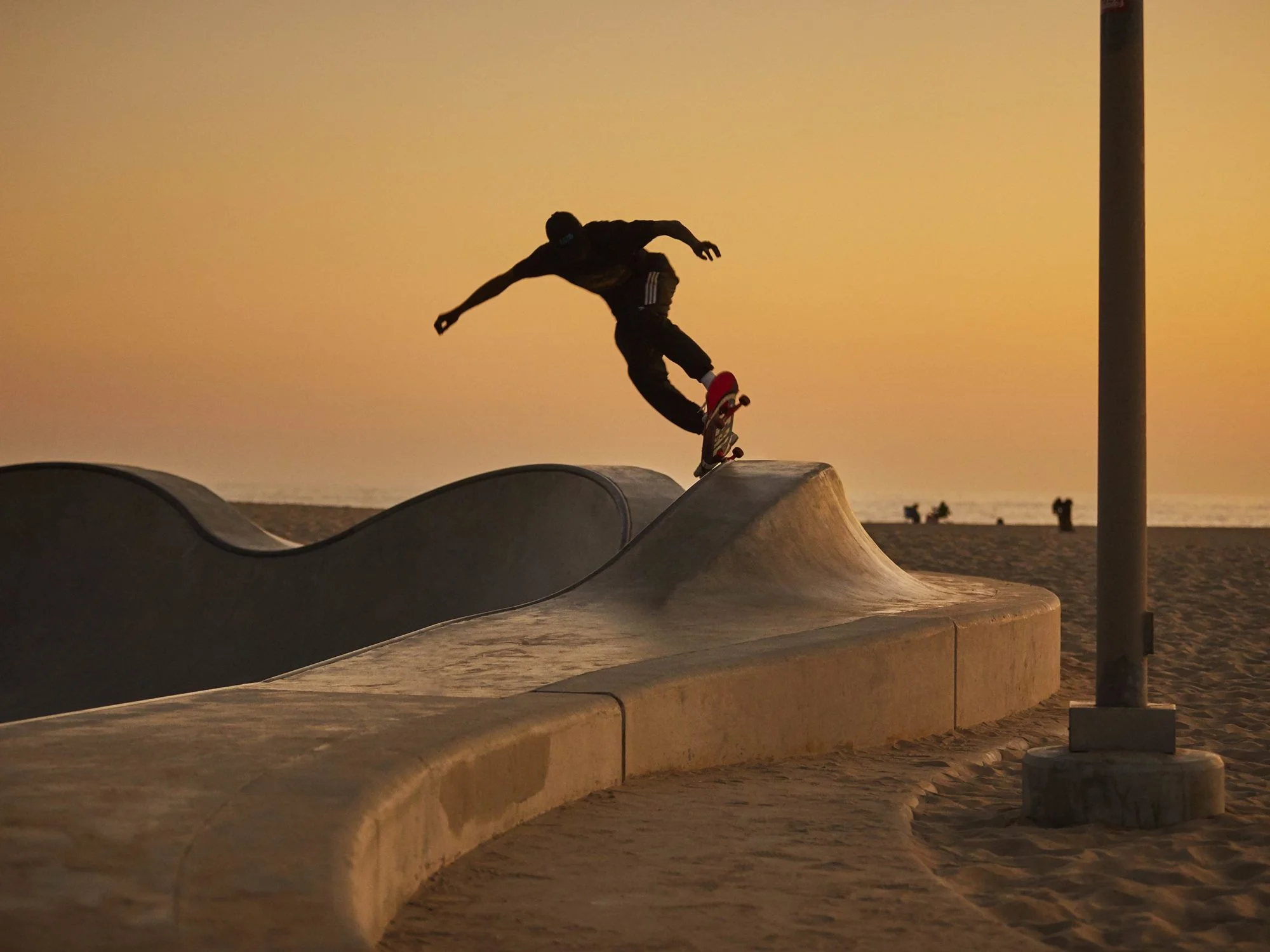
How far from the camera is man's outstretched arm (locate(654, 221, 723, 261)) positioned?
1098 centimetres

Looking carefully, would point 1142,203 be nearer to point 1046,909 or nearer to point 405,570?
point 1046,909

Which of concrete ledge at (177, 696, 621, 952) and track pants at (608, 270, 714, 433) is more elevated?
track pants at (608, 270, 714, 433)

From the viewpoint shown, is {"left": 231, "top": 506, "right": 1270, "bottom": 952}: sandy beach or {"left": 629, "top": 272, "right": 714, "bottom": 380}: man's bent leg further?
{"left": 629, "top": 272, "right": 714, "bottom": 380}: man's bent leg

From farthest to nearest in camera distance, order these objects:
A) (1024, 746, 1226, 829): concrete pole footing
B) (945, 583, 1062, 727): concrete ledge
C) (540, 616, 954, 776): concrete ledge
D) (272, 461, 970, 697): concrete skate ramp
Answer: (945, 583, 1062, 727): concrete ledge
(272, 461, 970, 697): concrete skate ramp
(540, 616, 954, 776): concrete ledge
(1024, 746, 1226, 829): concrete pole footing

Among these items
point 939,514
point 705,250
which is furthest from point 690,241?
point 939,514

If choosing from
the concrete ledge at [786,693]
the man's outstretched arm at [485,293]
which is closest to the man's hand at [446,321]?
the man's outstretched arm at [485,293]

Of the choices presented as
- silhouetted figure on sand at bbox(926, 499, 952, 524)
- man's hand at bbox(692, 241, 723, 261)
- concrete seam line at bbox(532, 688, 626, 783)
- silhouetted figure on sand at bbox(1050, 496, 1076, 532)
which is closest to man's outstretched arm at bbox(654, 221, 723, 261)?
man's hand at bbox(692, 241, 723, 261)

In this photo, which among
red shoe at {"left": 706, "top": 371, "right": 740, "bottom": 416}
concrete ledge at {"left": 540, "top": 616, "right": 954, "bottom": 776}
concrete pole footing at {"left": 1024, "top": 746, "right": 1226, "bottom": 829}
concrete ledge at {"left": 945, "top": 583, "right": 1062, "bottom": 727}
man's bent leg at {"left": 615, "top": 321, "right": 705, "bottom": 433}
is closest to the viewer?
concrete pole footing at {"left": 1024, "top": 746, "right": 1226, "bottom": 829}

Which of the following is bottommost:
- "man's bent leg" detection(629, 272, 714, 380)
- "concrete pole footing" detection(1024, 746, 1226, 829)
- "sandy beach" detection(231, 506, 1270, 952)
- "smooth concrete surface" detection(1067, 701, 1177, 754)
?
"sandy beach" detection(231, 506, 1270, 952)

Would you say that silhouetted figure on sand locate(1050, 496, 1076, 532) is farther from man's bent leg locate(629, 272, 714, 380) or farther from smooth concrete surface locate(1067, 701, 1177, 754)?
smooth concrete surface locate(1067, 701, 1177, 754)

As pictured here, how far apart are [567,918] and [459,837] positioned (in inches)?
27.3

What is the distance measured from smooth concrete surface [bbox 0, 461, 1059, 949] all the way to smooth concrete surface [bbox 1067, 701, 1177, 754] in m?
1.50

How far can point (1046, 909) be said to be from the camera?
13.7 feet

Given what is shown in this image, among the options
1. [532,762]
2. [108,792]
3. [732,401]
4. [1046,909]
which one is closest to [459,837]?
[532,762]
